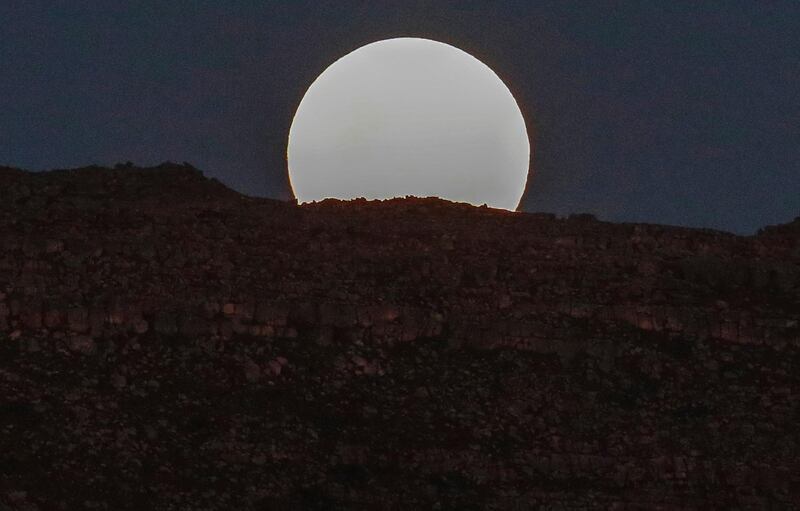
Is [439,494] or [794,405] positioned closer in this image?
[439,494]

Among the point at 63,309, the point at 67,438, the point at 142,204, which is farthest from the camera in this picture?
the point at 142,204

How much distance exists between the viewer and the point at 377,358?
27344mm

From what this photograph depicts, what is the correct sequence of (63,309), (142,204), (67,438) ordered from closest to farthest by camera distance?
(67,438), (63,309), (142,204)

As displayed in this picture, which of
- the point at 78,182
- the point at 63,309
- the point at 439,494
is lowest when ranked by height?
the point at 439,494

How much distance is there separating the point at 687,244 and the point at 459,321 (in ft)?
15.8

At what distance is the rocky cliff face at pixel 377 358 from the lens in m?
25.0

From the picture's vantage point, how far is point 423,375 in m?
27.2

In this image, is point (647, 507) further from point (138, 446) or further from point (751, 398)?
point (138, 446)

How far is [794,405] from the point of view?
90.1 feet

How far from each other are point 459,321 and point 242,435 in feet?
13.1

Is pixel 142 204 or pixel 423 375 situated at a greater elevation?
pixel 142 204

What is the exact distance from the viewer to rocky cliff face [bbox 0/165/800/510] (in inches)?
985

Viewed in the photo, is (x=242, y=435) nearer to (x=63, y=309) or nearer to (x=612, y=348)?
(x=63, y=309)

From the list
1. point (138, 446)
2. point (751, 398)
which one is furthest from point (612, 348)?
point (138, 446)
